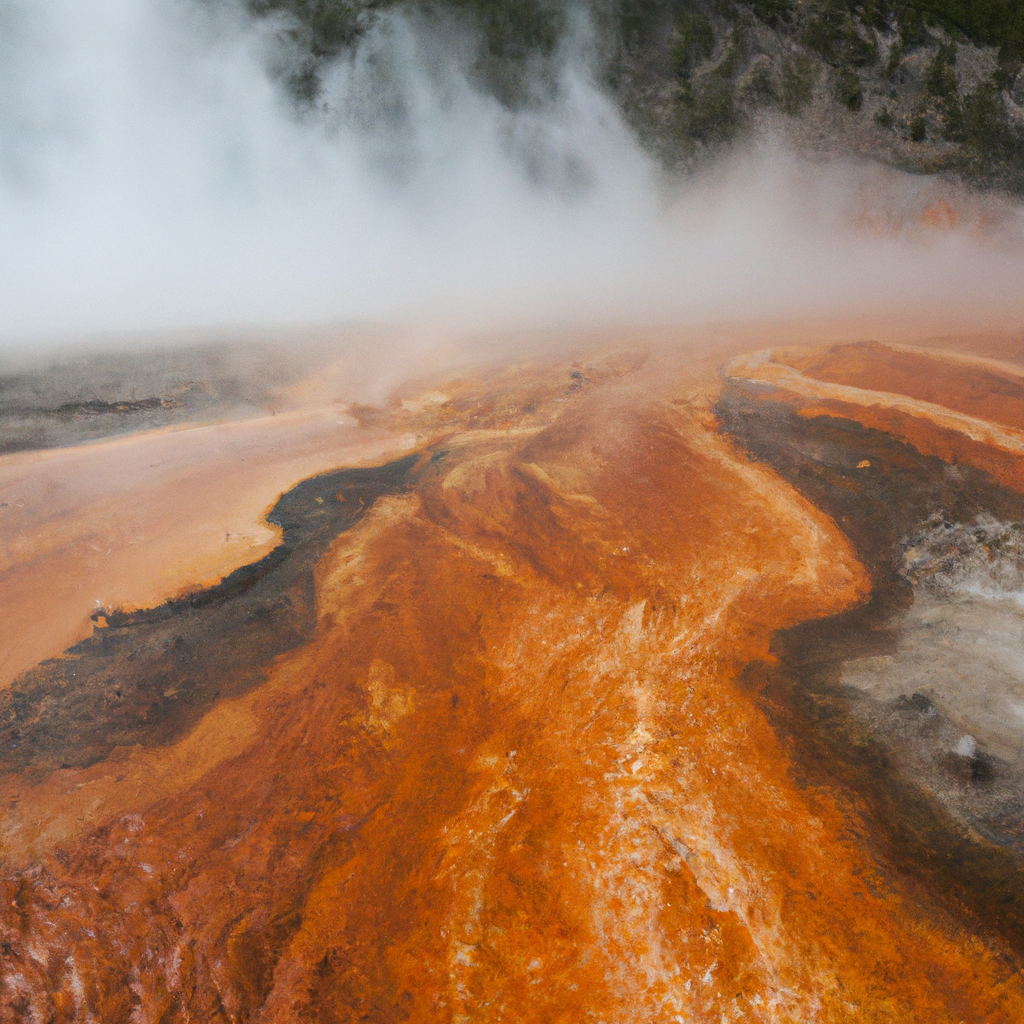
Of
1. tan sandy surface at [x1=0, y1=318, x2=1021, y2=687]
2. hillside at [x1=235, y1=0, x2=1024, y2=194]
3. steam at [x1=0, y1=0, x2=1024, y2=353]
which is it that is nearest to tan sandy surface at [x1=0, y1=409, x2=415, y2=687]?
tan sandy surface at [x1=0, y1=318, x2=1021, y2=687]

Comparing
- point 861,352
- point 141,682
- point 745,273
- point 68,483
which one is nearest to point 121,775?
point 141,682

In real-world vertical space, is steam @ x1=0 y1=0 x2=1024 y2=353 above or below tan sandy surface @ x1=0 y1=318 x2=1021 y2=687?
above

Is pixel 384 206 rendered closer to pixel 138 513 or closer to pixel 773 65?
pixel 773 65

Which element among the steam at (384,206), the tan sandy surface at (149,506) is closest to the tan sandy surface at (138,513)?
the tan sandy surface at (149,506)

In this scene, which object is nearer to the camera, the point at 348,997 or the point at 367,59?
the point at 348,997

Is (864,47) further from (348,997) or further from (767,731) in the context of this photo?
(348,997)

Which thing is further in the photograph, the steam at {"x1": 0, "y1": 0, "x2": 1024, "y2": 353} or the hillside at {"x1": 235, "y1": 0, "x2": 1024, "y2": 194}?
the hillside at {"x1": 235, "y1": 0, "x2": 1024, "y2": 194}

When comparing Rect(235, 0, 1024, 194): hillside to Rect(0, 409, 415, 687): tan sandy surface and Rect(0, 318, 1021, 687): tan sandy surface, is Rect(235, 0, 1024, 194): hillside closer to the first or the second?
Rect(0, 318, 1021, 687): tan sandy surface

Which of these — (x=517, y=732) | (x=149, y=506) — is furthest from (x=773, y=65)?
(x=517, y=732)
